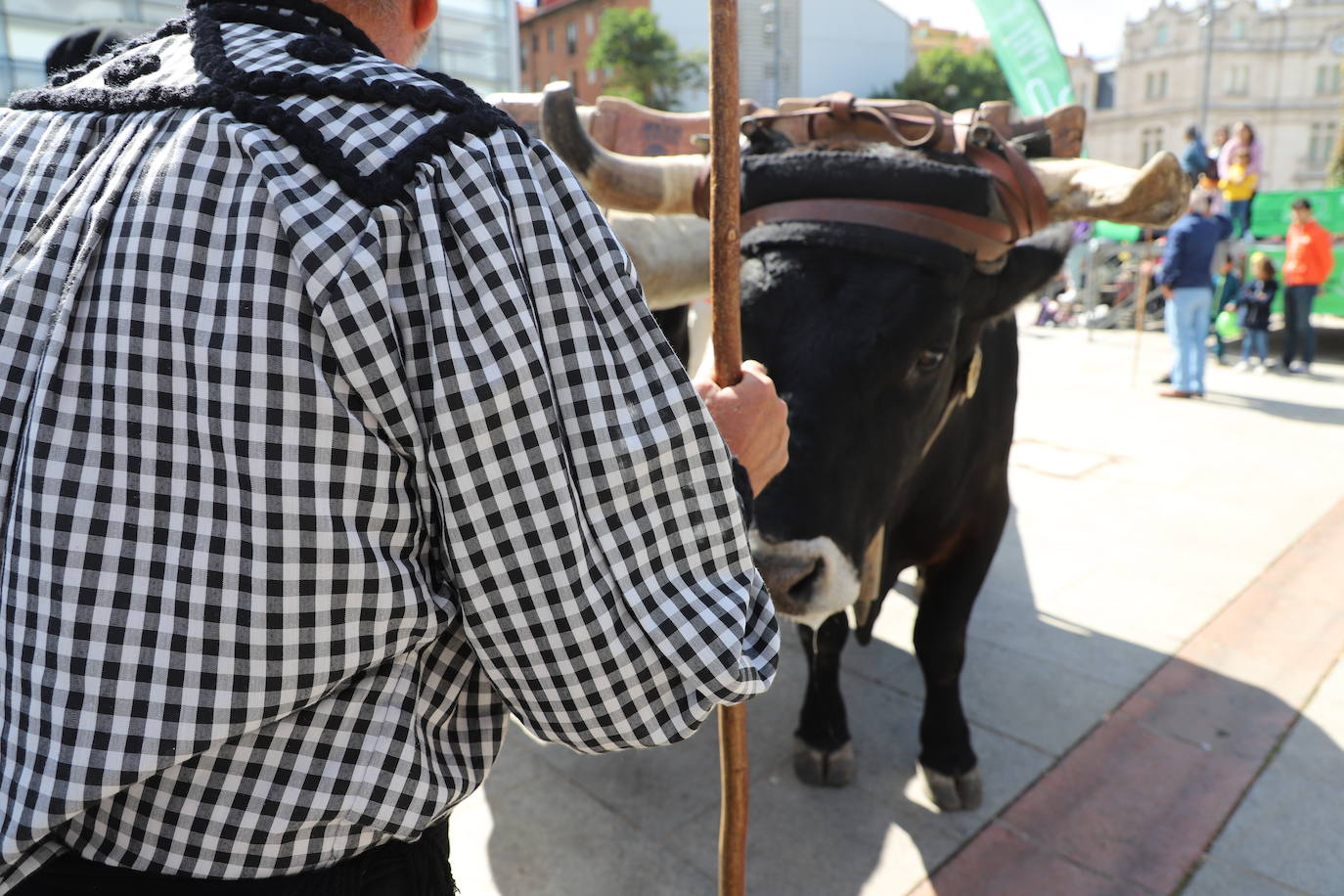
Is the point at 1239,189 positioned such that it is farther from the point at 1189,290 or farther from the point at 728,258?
the point at 728,258

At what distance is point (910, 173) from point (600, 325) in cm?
160

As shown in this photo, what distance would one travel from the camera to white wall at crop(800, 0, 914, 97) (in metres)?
51.4

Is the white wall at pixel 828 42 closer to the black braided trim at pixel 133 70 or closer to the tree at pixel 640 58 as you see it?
the tree at pixel 640 58

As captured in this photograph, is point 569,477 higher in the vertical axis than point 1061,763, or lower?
higher

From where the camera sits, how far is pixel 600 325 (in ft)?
3.32

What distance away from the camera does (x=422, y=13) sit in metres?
1.15

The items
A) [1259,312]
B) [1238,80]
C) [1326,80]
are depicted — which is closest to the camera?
[1259,312]

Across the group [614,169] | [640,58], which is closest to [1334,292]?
[614,169]

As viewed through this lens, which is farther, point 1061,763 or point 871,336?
point 1061,763

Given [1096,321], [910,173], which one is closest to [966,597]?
[910,173]

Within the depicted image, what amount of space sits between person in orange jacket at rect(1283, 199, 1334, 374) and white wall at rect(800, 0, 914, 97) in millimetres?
41610

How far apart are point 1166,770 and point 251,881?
117 inches

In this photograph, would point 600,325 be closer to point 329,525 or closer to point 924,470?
Answer: point 329,525

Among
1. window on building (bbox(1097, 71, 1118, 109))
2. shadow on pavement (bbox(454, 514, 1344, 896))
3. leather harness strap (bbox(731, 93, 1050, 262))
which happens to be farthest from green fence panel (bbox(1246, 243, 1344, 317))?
window on building (bbox(1097, 71, 1118, 109))
